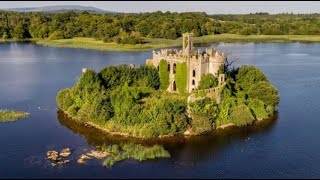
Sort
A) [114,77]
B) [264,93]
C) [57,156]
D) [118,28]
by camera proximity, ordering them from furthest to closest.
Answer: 1. [118,28]
2. [114,77]
3. [264,93]
4. [57,156]

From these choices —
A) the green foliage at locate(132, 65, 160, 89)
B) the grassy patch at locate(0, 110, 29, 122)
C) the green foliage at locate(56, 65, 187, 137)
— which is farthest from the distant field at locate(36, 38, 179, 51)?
the grassy patch at locate(0, 110, 29, 122)

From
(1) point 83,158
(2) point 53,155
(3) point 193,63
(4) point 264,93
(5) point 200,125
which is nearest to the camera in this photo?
(1) point 83,158

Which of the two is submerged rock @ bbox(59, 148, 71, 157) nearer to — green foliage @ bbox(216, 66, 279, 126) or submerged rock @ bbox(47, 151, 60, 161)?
submerged rock @ bbox(47, 151, 60, 161)

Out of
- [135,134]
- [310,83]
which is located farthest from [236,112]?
[310,83]

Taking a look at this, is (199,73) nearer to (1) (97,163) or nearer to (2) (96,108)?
(2) (96,108)

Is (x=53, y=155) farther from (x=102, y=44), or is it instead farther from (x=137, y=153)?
(x=102, y=44)

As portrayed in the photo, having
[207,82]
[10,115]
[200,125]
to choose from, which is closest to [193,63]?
[207,82]
